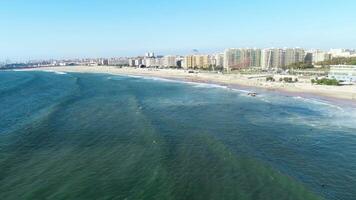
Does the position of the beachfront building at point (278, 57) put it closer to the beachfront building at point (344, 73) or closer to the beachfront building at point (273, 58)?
the beachfront building at point (273, 58)

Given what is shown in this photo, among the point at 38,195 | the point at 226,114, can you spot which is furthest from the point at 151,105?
the point at 38,195

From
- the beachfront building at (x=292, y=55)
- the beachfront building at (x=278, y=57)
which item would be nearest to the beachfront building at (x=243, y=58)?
the beachfront building at (x=278, y=57)

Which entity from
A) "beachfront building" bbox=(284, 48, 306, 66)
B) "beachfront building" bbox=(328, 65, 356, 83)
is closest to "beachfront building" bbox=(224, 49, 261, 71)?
"beachfront building" bbox=(284, 48, 306, 66)

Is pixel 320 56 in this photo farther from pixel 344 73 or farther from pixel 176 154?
pixel 176 154

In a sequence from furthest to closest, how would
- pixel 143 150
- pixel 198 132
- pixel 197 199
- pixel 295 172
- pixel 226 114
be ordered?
pixel 226 114
pixel 198 132
pixel 143 150
pixel 295 172
pixel 197 199

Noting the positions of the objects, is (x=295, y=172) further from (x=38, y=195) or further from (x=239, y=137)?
(x=38, y=195)

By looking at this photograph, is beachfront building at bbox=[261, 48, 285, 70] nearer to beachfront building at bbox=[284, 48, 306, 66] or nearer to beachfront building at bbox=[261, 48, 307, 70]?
beachfront building at bbox=[261, 48, 307, 70]
